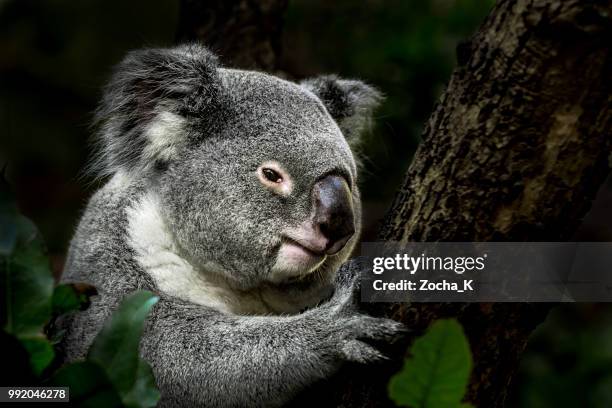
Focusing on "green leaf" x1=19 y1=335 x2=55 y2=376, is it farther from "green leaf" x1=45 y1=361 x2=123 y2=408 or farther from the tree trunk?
the tree trunk

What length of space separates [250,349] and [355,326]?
1.37 ft

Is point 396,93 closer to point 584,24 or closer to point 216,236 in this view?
point 216,236

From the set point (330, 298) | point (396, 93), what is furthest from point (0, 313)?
point (396, 93)

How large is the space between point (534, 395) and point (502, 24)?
12.1ft

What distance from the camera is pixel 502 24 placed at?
1.77 m

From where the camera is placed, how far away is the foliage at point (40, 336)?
167 cm

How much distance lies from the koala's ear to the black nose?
0.87 metres

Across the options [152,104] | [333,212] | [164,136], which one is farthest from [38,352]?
[152,104]

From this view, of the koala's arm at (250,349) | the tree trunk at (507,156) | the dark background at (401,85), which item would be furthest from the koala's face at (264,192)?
the dark background at (401,85)

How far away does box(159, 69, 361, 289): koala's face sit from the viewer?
8.13ft

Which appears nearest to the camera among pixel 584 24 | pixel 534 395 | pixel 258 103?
pixel 584 24

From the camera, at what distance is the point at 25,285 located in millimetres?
1698

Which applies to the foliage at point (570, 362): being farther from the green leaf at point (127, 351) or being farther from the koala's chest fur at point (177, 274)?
the green leaf at point (127, 351)

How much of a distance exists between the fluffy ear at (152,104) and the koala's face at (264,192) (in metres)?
0.07
